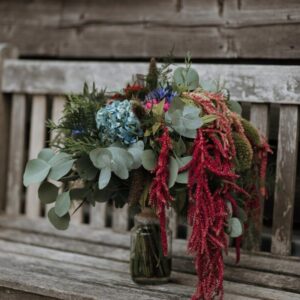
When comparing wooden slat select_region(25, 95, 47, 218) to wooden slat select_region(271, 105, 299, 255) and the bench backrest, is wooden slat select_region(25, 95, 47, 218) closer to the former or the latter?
the bench backrest

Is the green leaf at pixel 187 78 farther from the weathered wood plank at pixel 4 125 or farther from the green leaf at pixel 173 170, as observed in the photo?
the weathered wood plank at pixel 4 125

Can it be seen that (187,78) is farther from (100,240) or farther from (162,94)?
(100,240)

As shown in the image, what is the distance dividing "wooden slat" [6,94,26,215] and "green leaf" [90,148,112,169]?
0.83m

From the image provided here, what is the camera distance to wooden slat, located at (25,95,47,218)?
2.16 metres

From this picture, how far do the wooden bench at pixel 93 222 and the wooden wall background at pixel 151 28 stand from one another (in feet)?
0.48

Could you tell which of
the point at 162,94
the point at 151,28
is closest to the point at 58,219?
the point at 162,94

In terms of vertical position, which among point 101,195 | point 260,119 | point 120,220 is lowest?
point 120,220

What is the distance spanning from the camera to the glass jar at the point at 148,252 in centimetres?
157

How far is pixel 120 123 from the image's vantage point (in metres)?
1.44

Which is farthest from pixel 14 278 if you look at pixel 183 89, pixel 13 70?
pixel 13 70

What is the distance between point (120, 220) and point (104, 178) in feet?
2.07

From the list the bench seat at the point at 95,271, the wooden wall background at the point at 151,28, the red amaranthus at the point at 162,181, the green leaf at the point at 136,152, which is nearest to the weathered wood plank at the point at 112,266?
the bench seat at the point at 95,271

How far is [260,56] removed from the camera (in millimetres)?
1911

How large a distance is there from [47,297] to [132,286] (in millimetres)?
199
